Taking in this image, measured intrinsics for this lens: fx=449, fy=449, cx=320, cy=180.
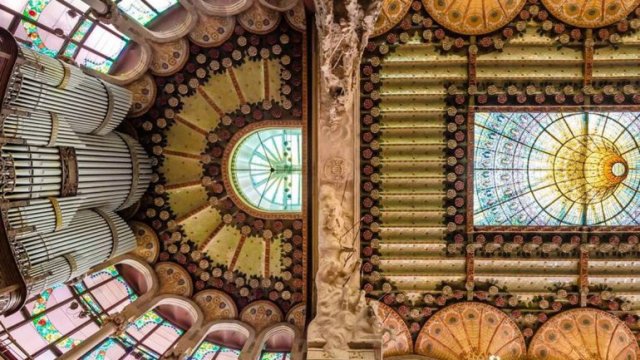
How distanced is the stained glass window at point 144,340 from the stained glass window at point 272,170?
14.1 ft

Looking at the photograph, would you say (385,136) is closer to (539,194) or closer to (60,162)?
(539,194)

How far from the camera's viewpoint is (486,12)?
11.1 meters

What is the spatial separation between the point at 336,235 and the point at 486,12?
662cm

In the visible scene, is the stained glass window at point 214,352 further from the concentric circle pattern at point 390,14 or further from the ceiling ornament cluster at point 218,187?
the concentric circle pattern at point 390,14

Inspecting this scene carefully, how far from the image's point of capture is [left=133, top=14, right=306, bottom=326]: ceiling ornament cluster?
12.1m

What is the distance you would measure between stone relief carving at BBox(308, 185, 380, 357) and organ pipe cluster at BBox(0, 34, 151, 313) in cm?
521

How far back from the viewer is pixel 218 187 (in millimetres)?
12461

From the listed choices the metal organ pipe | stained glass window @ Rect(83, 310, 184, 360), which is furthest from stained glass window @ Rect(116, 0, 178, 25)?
stained glass window @ Rect(83, 310, 184, 360)

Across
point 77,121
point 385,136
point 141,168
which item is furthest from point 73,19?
point 385,136

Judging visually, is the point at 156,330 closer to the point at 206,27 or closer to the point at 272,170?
the point at 272,170

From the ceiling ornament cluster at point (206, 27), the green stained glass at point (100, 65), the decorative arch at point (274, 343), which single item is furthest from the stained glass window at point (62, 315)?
the green stained glass at point (100, 65)

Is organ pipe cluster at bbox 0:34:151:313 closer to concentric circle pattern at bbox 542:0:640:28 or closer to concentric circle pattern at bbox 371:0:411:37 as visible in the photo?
concentric circle pattern at bbox 371:0:411:37

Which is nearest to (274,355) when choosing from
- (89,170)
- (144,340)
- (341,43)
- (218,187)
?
(144,340)

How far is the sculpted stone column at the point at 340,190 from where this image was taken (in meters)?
8.07
